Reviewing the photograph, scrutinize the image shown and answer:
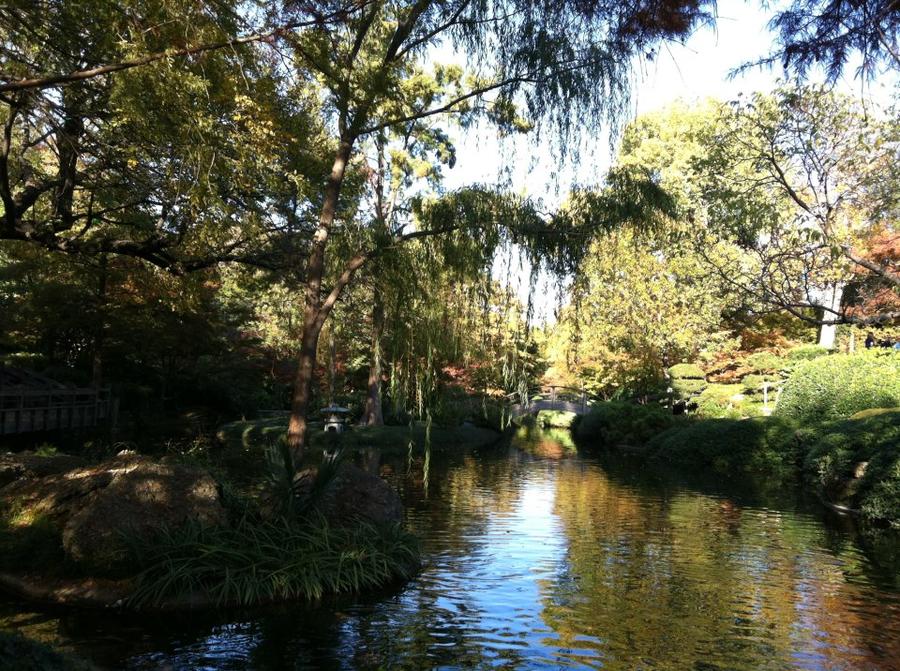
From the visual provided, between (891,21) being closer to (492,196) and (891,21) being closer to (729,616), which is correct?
(492,196)

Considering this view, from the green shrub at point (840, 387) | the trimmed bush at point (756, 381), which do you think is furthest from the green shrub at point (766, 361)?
the green shrub at point (840, 387)

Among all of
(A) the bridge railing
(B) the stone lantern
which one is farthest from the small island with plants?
(A) the bridge railing

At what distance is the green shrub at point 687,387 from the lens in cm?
3164

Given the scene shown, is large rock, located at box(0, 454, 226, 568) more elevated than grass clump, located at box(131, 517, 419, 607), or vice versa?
large rock, located at box(0, 454, 226, 568)

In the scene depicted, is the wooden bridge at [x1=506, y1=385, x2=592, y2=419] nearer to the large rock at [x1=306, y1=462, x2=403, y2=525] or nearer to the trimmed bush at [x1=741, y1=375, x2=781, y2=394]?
the trimmed bush at [x1=741, y1=375, x2=781, y2=394]

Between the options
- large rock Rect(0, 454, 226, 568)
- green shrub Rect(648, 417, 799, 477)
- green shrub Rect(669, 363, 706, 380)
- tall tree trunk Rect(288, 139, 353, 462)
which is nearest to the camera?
large rock Rect(0, 454, 226, 568)

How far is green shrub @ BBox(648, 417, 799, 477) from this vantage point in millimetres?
21578

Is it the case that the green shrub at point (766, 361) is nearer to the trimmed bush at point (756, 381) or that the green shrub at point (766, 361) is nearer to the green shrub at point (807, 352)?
the trimmed bush at point (756, 381)

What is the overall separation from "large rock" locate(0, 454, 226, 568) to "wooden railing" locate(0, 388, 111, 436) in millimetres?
9951

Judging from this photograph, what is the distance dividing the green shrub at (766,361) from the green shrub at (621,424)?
3815mm

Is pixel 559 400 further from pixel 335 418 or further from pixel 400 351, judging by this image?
pixel 400 351

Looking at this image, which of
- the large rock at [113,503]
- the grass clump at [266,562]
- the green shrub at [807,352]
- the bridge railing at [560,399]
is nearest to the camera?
the grass clump at [266,562]

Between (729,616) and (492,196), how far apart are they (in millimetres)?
5276

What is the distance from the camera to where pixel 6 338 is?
25812 mm
